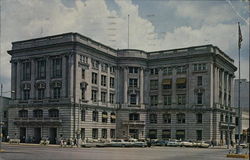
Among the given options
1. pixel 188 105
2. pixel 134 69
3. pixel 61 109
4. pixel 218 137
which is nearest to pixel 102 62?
pixel 134 69

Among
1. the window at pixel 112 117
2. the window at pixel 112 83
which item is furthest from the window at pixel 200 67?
the window at pixel 112 117

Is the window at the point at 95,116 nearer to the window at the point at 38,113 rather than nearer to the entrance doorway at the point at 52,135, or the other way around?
the entrance doorway at the point at 52,135

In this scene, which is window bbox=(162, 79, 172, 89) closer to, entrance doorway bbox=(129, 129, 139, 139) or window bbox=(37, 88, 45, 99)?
entrance doorway bbox=(129, 129, 139, 139)

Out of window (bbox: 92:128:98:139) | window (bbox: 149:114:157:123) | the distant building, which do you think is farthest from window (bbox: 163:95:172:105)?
the distant building

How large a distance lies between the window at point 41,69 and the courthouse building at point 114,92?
0.55 feet

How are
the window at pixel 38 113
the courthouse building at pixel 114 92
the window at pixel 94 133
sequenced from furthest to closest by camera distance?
the window at pixel 94 133
the window at pixel 38 113
the courthouse building at pixel 114 92

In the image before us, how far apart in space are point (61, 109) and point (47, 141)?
538cm

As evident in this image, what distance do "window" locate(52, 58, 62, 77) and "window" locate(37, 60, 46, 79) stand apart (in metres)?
2.13

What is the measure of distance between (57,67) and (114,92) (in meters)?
13.9

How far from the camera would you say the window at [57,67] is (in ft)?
208

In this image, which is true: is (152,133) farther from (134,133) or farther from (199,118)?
(199,118)

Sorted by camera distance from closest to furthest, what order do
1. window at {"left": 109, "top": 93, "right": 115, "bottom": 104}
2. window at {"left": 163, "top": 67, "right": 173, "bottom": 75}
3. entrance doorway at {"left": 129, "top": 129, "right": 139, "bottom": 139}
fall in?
window at {"left": 109, "top": 93, "right": 115, "bottom": 104}, entrance doorway at {"left": 129, "top": 129, "right": 139, "bottom": 139}, window at {"left": 163, "top": 67, "right": 173, "bottom": 75}

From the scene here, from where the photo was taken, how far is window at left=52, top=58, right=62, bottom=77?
63.4m

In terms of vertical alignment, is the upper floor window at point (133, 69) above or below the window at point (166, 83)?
above
